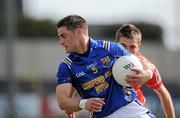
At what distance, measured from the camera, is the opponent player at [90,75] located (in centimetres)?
988

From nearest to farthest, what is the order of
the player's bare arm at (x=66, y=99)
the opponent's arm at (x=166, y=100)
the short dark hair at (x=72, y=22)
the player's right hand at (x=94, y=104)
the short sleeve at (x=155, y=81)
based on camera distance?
1. the player's right hand at (x=94, y=104)
2. the player's bare arm at (x=66, y=99)
3. the short dark hair at (x=72, y=22)
4. the short sleeve at (x=155, y=81)
5. the opponent's arm at (x=166, y=100)

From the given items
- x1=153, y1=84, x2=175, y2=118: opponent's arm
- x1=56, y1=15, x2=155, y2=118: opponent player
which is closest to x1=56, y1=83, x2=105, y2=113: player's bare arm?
x1=56, y1=15, x2=155, y2=118: opponent player

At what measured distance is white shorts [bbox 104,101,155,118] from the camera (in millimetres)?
9961

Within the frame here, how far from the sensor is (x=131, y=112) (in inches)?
393

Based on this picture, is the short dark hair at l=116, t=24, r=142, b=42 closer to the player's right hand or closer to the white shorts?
the white shorts

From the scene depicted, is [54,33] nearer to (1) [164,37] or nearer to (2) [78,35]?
(1) [164,37]

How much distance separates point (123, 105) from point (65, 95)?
0.68m

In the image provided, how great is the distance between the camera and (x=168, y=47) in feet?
167

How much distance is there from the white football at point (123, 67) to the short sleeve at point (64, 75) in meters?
Answer: 0.51

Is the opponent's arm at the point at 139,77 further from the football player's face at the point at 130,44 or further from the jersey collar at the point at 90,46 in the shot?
the football player's face at the point at 130,44

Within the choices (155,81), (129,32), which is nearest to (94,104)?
(155,81)

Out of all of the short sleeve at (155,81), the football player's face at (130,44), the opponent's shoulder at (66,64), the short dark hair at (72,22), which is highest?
the short dark hair at (72,22)

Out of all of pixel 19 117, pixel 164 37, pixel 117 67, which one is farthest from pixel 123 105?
pixel 164 37

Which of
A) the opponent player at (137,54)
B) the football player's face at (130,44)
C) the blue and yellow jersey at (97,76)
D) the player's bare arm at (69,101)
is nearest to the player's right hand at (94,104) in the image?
the player's bare arm at (69,101)
